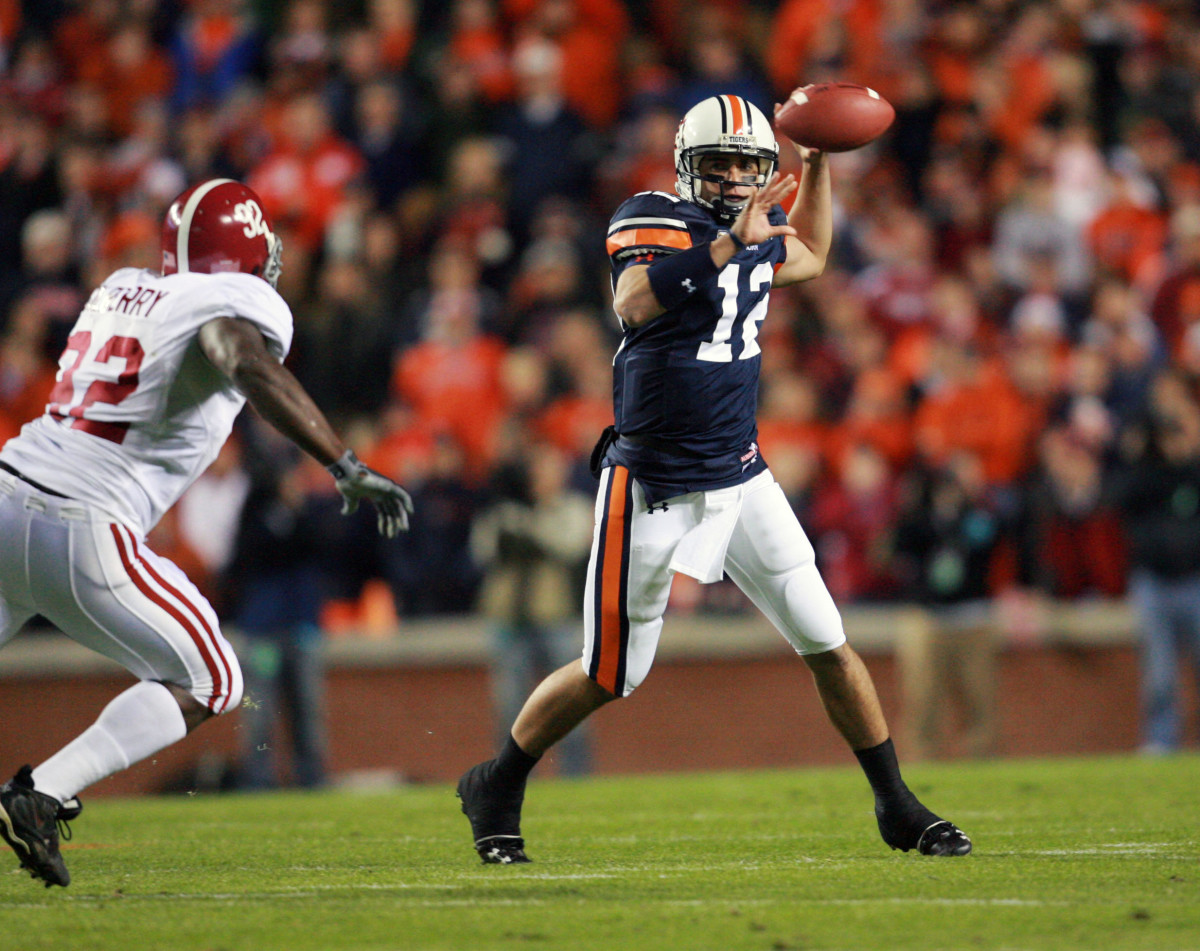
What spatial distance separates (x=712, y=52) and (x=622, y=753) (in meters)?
4.77

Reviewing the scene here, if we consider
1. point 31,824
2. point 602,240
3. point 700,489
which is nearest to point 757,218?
point 700,489

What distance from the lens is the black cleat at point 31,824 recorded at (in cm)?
441

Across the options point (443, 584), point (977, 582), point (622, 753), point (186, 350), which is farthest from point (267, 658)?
point (186, 350)

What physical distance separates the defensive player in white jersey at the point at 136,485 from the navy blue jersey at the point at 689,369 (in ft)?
2.75

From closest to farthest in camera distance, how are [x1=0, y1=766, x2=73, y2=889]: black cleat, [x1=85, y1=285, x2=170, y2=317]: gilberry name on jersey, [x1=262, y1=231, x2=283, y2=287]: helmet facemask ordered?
[x1=0, y1=766, x2=73, y2=889]: black cleat < [x1=85, y1=285, x2=170, y2=317]: gilberry name on jersey < [x1=262, y1=231, x2=283, y2=287]: helmet facemask

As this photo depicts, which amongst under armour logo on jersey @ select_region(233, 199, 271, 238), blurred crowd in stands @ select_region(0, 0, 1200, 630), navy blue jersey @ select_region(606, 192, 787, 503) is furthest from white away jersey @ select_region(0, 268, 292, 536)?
blurred crowd in stands @ select_region(0, 0, 1200, 630)

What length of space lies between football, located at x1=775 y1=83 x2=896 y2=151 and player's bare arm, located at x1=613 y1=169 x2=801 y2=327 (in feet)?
0.83

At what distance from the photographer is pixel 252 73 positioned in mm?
13984

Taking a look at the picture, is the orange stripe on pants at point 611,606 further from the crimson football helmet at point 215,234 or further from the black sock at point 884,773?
the crimson football helmet at point 215,234

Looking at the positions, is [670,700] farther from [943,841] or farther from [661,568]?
[661,568]

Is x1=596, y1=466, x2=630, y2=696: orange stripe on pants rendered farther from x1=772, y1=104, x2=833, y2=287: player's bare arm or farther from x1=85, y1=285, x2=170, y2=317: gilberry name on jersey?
x1=85, y1=285, x2=170, y2=317: gilberry name on jersey

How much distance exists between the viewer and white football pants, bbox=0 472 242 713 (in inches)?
178

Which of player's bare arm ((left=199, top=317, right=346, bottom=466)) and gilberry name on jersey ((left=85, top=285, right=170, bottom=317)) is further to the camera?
gilberry name on jersey ((left=85, top=285, right=170, bottom=317))

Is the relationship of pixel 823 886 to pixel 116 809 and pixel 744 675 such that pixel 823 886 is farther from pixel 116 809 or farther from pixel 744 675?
pixel 744 675
